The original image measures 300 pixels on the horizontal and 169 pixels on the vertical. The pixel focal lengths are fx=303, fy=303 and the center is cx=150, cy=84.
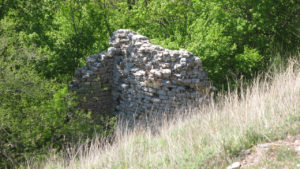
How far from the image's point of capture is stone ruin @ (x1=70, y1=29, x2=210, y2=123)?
7.87 m

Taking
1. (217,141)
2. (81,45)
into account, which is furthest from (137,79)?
(217,141)

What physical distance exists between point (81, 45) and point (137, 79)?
3.91 meters

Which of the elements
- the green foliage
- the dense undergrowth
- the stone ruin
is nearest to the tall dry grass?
the green foliage

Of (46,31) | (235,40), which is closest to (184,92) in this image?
(235,40)

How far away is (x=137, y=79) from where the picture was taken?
352 inches

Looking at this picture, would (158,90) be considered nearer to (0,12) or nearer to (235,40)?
(235,40)

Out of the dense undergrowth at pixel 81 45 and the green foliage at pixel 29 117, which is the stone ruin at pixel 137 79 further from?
the green foliage at pixel 29 117

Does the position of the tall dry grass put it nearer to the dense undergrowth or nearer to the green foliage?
the green foliage

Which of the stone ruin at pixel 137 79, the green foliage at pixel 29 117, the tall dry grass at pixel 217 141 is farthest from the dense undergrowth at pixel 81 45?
the tall dry grass at pixel 217 141

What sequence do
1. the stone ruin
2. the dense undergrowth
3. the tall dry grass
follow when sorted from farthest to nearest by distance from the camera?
the stone ruin
the dense undergrowth
the tall dry grass

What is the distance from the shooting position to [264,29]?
10484 millimetres

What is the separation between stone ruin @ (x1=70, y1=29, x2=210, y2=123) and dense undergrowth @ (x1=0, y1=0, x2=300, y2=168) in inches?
27.6

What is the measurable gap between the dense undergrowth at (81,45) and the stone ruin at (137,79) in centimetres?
70

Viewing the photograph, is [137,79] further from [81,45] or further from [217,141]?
[217,141]
